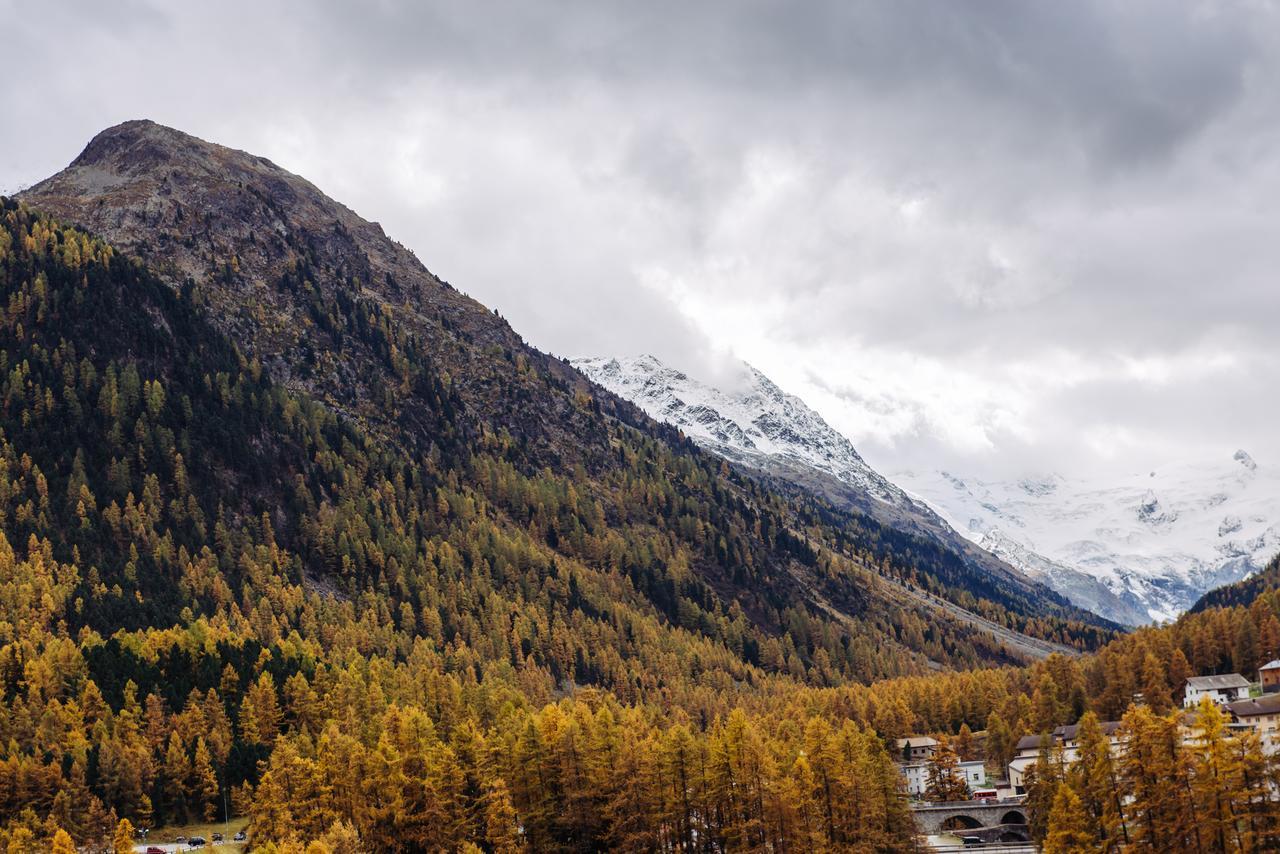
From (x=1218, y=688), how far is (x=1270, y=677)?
10284mm

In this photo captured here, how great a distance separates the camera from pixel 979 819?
129125 mm

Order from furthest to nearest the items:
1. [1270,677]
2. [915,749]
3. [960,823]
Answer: [915,749] < [1270,677] < [960,823]

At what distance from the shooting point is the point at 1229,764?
79.3 metres

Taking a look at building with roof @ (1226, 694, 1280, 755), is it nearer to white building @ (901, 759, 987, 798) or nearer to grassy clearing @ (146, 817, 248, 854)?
white building @ (901, 759, 987, 798)

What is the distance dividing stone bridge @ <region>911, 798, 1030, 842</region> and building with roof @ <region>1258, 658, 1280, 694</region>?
52.8 m

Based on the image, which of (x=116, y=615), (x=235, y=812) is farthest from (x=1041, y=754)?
(x=116, y=615)

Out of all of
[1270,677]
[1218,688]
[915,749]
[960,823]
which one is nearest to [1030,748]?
[960,823]

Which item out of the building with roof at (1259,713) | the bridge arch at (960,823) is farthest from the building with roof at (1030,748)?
the building with roof at (1259,713)

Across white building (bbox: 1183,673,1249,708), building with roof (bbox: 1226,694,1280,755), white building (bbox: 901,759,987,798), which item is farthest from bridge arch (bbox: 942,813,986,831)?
white building (bbox: 1183,673,1249,708)

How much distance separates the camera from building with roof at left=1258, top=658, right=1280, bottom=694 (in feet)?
516

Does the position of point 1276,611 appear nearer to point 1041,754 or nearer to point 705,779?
point 1041,754

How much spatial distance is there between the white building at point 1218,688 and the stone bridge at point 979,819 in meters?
41.1

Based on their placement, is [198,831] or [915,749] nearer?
[198,831]

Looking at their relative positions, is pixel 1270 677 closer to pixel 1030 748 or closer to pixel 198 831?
pixel 1030 748
